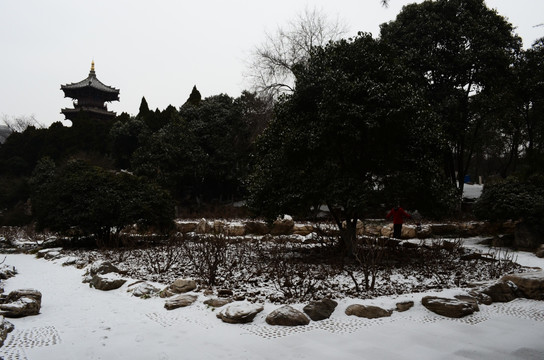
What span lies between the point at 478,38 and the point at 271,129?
13.3 meters

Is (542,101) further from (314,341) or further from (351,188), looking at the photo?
(314,341)

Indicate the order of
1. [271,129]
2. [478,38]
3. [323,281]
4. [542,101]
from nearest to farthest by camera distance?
[323,281] → [271,129] → [542,101] → [478,38]

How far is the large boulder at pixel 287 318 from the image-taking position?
4.24 meters

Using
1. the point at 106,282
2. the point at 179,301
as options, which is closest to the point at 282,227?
the point at 106,282

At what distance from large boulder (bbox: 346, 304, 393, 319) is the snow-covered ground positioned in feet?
0.30

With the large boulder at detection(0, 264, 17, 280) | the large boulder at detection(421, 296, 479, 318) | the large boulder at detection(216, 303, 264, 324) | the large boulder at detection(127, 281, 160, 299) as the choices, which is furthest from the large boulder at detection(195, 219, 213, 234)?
the large boulder at detection(421, 296, 479, 318)

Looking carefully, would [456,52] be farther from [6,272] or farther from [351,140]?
[6,272]

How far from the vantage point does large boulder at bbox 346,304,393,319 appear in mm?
4461

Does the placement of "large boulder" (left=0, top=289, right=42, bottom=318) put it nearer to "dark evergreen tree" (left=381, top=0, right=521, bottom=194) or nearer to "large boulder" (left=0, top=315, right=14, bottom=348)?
"large boulder" (left=0, top=315, right=14, bottom=348)

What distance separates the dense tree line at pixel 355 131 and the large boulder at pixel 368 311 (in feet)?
8.82

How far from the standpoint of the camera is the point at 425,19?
16.8 m

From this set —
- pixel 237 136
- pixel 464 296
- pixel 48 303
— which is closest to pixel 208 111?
pixel 237 136

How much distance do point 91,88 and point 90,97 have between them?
135 centimetres

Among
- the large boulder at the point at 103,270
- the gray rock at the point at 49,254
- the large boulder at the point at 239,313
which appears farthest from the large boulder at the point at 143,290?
the gray rock at the point at 49,254
